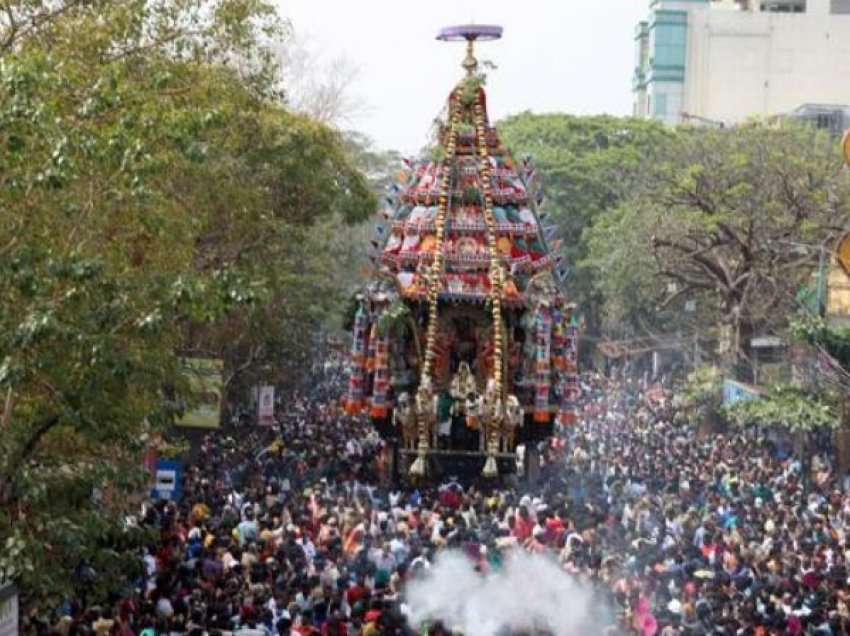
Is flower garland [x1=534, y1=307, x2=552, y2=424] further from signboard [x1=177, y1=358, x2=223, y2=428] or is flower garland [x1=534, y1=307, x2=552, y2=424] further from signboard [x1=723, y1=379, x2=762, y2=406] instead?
signboard [x1=177, y1=358, x2=223, y2=428]

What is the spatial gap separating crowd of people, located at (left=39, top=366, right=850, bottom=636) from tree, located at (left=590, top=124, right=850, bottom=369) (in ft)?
19.7

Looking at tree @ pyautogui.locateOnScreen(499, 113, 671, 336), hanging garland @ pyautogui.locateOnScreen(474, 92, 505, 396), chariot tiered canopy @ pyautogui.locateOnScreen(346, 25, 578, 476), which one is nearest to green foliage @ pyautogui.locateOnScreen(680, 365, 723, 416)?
chariot tiered canopy @ pyautogui.locateOnScreen(346, 25, 578, 476)

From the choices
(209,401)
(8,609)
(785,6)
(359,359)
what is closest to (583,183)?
(785,6)

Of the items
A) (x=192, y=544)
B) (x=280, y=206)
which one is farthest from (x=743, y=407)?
(x=192, y=544)

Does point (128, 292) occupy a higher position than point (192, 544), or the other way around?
point (128, 292)

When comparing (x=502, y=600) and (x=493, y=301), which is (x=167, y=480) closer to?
(x=502, y=600)

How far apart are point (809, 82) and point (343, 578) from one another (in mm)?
64090

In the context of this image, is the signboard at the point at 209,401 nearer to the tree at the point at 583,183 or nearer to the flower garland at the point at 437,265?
the flower garland at the point at 437,265

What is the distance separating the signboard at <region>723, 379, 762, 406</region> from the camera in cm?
3675

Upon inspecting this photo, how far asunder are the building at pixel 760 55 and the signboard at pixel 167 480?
56308 mm

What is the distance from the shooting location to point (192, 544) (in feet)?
66.3

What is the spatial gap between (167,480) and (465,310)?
410 inches

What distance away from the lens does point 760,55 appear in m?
79.4

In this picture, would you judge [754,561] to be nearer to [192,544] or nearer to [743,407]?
[192,544]
